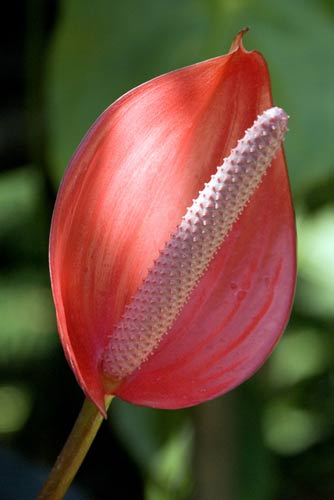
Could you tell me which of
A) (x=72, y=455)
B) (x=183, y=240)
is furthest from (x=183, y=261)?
(x=72, y=455)

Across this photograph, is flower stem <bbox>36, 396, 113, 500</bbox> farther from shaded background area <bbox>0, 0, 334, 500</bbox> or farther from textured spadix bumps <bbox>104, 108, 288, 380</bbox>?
shaded background area <bbox>0, 0, 334, 500</bbox>

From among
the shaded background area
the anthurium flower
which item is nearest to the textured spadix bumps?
the anthurium flower

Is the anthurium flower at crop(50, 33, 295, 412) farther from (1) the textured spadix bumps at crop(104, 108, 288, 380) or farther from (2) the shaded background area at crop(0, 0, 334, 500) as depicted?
(2) the shaded background area at crop(0, 0, 334, 500)

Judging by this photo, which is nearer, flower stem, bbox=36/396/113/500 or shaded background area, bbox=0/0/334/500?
flower stem, bbox=36/396/113/500

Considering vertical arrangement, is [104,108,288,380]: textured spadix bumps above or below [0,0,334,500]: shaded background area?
above

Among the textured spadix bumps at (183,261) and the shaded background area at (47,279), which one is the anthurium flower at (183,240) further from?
the shaded background area at (47,279)

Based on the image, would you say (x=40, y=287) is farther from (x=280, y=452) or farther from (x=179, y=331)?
(x=179, y=331)
